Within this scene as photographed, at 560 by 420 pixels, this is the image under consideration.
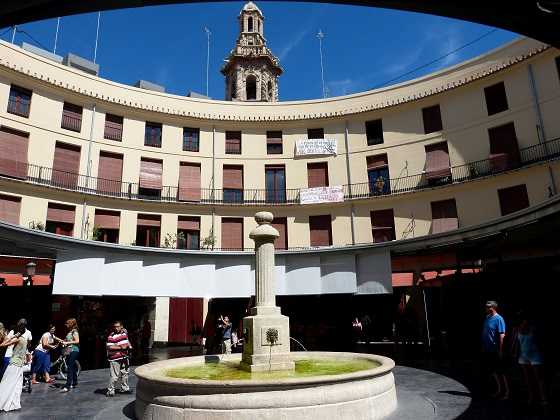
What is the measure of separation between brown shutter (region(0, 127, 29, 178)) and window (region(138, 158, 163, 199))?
20.5ft

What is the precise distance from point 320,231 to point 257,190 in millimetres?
4947

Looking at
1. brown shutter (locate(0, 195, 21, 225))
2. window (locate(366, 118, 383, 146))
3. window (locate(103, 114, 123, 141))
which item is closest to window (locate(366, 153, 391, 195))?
window (locate(366, 118, 383, 146))

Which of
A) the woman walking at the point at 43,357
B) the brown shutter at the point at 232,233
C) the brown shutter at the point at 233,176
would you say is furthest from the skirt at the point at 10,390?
the brown shutter at the point at 233,176

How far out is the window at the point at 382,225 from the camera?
979 inches

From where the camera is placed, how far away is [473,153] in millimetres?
23562

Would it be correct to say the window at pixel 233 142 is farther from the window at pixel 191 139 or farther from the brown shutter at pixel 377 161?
the brown shutter at pixel 377 161

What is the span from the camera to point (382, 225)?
82.3 feet

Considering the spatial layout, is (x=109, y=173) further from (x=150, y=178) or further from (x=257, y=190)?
(x=257, y=190)

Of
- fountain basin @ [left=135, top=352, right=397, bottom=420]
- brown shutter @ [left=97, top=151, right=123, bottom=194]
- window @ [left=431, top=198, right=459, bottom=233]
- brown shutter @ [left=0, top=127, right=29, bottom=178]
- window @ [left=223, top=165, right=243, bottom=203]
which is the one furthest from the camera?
window @ [left=223, top=165, right=243, bottom=203]

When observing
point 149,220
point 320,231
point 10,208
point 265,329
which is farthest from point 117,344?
point 320,231

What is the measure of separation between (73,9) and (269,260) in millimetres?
6446

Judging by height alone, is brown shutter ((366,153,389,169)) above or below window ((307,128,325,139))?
below

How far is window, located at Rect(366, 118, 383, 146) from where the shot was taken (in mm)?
26750

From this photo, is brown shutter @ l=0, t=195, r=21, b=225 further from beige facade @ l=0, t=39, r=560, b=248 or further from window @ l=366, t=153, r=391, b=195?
window @ l=366, t=153, r=391, b=195
